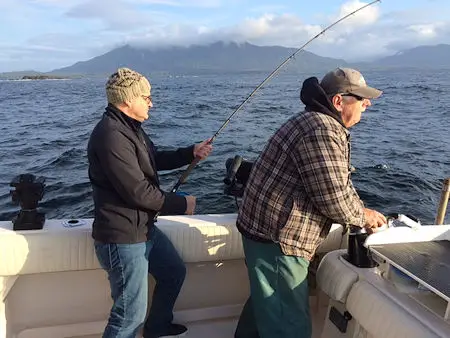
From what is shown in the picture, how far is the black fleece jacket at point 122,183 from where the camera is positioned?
2166 mm

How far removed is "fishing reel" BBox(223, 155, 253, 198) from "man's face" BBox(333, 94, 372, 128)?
89 cm

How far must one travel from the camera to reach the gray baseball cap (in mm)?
2229

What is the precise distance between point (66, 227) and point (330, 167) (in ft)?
5.29

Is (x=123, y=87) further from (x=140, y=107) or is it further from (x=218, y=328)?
(x=218, y=328)

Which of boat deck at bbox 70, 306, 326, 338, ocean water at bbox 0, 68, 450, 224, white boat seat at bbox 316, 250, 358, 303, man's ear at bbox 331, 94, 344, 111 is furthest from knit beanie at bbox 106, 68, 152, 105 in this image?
ocean water at bbox 0, 68, 450, 224

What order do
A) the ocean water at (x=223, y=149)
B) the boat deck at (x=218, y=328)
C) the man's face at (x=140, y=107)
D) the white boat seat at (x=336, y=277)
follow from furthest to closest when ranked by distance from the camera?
the ocean water at (x=223, y=149), the boat deck at (x=218, y=328), the white boat seat at (x=336, y=277), the man's face at (x=140, y=107)

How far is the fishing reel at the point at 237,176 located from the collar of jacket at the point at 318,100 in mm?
893

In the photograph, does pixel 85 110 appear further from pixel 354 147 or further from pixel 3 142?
pixel 354 147

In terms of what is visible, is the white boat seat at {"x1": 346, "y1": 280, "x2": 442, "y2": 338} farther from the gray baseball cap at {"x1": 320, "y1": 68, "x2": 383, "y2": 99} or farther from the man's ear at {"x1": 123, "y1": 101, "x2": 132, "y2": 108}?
the man's ear at {"x1": 123, "y1": 101, "x2": 132, "y2": 108}

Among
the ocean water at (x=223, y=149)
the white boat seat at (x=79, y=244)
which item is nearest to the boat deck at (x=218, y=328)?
the white boat seat at (x=79, y=244)

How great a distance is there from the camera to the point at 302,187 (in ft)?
7.21

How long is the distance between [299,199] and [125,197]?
83 centimetres

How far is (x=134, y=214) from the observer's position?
2.31 meters

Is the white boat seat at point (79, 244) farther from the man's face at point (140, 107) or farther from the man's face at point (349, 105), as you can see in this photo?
the man's face at point (349, 105)
